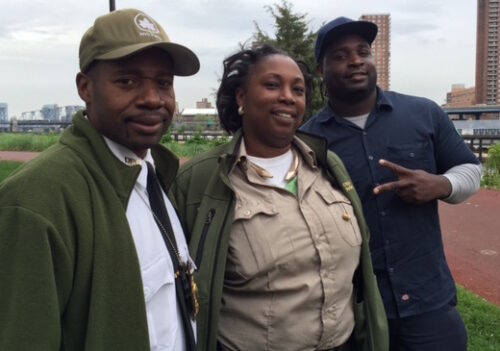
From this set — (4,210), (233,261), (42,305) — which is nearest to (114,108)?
(4,210)

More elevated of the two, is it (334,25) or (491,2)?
(491,2)

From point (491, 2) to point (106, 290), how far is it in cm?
7732

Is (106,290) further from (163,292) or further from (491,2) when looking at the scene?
(491,2)

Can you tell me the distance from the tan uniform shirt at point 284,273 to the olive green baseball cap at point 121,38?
0.75 m

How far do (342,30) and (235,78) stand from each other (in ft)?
2.03

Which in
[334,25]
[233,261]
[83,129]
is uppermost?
[334,25]

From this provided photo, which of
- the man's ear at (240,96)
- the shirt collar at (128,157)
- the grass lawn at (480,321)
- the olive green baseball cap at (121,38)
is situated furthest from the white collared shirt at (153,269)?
the grass lawn at (480,321)

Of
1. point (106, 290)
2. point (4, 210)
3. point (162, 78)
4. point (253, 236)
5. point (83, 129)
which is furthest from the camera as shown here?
point (253, 236)

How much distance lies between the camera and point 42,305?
1.31 meters

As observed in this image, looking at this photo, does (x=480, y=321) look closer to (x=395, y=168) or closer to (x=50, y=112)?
(x=395, y=168)

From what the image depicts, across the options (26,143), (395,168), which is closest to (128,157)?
(395,168)

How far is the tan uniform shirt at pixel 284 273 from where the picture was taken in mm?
2092

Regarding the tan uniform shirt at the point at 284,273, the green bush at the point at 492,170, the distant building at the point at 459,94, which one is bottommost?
the green bush at the point at 492,170

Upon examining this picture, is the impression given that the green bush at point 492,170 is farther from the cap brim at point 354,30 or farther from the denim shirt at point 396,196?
the cap brim at point 354,30
